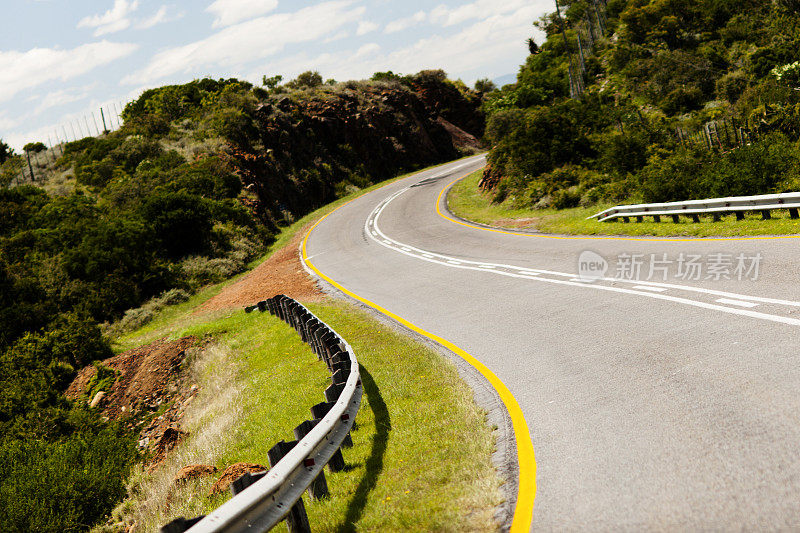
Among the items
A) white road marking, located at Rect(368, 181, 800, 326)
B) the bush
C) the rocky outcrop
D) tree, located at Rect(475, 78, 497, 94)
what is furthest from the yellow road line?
tree, located at Rect(475, 78, 497, 94)

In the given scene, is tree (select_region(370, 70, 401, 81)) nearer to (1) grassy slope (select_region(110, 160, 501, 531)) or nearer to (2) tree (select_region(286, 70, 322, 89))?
(2) tree (select_region(286, 70, 322, 89))

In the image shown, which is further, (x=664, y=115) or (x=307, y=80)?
(x=307, y=80)

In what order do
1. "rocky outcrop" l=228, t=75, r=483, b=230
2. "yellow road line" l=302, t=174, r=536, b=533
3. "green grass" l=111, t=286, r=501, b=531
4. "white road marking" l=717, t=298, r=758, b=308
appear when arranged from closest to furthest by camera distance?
"yellow road line" l=302, t=174, r=536, b=533 < "green grass" l=111, t=286, r=501, b=531 < "white road marking" l=717, t=298, r=758, b=308 < "rocky outcrop" l=228, t=75, r=483, b=230

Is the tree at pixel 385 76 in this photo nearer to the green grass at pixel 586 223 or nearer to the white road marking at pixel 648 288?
the green grass at pixel 586 223

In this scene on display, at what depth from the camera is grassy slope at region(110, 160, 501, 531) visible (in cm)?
502

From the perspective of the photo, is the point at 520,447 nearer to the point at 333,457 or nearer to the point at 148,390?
the point at 333,457

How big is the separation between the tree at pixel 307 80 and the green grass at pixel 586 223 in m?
33.9

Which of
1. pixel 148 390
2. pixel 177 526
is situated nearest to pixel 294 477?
pixel 177 526

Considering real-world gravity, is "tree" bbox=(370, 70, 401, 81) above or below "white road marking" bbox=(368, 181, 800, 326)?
above

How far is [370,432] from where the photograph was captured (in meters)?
7.36

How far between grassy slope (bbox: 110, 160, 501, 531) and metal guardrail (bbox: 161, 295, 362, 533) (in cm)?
42

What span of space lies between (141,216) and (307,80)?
38385mm

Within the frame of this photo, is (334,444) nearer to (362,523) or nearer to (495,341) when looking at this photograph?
(362,523)

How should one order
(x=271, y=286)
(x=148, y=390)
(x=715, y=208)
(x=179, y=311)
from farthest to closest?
(x=179, y=311), (x=271, y=286), (x=148, y=390), (x=715, y=208)
